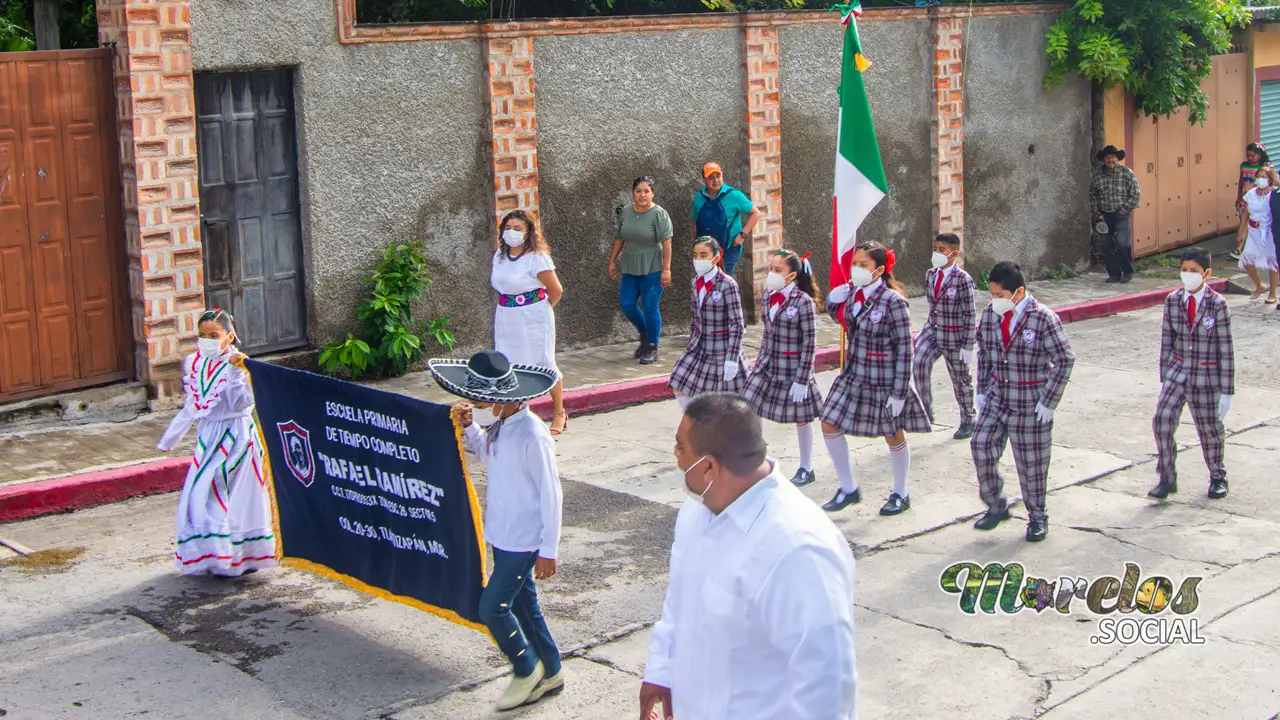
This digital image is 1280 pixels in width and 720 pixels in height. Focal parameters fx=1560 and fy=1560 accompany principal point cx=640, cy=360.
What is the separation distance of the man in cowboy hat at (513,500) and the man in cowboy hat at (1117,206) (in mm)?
13923

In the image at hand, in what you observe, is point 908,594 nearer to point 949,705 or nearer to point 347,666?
point 949,705

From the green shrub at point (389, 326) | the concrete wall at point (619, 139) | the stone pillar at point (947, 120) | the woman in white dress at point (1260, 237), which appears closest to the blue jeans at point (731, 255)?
the concrete wall at point (619, 139)

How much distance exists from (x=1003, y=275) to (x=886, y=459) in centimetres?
226

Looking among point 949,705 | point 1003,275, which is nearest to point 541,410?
point 1003,275

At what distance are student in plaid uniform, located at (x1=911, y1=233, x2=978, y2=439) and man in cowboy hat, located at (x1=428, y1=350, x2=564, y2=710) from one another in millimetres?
5363

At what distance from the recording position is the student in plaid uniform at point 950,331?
11258mm

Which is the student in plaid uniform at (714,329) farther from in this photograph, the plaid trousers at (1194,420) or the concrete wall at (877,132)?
the concrete wall at (877,132)

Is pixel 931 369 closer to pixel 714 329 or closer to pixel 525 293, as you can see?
pixel 714 329

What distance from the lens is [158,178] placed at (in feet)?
37.4

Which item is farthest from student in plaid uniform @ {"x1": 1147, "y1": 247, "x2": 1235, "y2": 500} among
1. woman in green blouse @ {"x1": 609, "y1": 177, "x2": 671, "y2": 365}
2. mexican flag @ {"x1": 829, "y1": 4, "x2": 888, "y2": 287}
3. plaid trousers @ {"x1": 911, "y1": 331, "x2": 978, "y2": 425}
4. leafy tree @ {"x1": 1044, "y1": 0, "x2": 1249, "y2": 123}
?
leafy tree @ {"x1": 1044, "y1": 0, "x2": 1249, "y2": 123}

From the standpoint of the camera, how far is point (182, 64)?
11477 mm

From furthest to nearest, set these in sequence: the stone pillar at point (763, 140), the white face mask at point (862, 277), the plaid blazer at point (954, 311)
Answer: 1. the stone pillar at point (763, 140)
2. the plaid blazer at point (954, 311)
3. the white face mask at point (862, 277)

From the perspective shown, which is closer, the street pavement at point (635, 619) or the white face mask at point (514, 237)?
the street pavement at point (635, 619)

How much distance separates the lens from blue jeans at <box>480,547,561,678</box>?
6.46m
